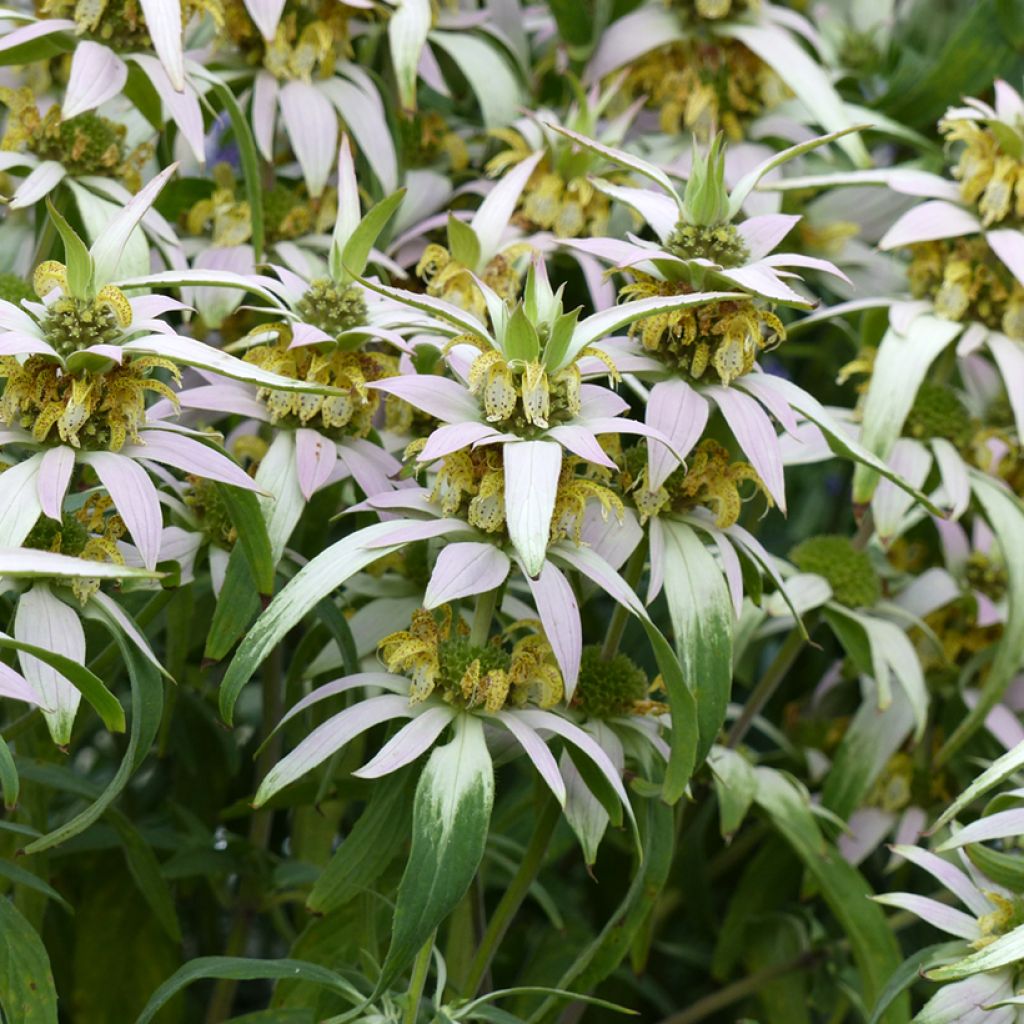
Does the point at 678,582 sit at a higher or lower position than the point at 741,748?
higher

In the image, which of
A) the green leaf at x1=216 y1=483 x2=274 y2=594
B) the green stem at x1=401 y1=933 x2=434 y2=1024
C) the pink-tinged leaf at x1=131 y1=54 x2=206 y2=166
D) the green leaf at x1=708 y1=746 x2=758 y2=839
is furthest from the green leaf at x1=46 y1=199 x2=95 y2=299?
the green leaf at x1=708 y1=746 x2=758 y2=839

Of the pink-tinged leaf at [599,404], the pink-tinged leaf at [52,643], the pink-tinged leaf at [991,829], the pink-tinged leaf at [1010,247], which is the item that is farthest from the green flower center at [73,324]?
the pink-tinged leaf at [1010,247]

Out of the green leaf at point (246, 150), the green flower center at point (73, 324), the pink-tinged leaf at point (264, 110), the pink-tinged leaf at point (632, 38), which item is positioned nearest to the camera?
the green flower center at point (73, 324)

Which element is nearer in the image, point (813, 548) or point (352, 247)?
point (352, 247)

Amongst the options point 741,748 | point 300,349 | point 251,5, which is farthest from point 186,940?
point 251,5

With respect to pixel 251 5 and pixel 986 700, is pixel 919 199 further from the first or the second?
pixel 251 5

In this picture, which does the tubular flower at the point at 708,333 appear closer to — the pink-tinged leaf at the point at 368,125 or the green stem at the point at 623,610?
the green stem at the point at 623,610
